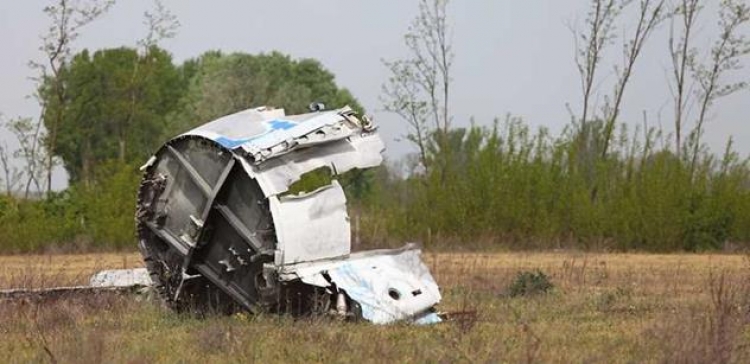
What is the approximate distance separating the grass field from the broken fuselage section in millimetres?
384

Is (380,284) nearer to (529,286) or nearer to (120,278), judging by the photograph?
(529,286)

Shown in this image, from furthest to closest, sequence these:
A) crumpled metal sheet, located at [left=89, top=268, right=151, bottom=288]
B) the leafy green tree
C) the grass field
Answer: the leafy green tree → crumpled metal sheet, located at [left=89, top=268, right=151, bottom=288] → the grass field

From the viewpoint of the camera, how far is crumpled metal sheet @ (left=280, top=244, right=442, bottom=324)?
10969mm

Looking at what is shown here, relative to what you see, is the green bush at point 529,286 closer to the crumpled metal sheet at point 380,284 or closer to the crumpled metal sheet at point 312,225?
the crumpled metal sheet at point 380,284

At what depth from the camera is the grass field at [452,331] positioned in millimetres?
8320

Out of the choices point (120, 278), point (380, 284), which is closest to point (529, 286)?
point (380, 284)

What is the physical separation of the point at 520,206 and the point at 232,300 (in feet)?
57.8

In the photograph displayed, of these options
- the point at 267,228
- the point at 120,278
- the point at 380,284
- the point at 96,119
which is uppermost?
the point at 96,119

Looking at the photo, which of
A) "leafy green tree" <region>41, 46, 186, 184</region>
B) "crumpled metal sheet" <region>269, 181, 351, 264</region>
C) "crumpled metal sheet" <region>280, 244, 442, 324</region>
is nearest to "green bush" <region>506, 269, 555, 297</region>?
"crumpled metal sheet" <region>280, 244, 442, 324</region>

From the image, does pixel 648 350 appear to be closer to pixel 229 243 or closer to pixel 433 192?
pixel 229 243

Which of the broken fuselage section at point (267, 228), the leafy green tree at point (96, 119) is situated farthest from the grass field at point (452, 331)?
the leafy green tree at point (96, 119)

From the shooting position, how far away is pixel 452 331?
10.0 meters

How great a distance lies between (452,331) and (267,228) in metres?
2.25

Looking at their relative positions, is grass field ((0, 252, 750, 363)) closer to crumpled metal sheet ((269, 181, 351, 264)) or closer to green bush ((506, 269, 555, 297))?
green bush ((506, 269, 555, 297))
